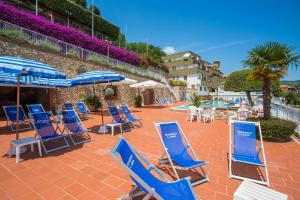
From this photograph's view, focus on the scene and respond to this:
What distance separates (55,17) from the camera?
20.8 m

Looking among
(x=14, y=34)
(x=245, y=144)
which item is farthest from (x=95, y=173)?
(x=14, y=34)

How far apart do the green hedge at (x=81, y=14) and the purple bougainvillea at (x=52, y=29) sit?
7629 millimetres

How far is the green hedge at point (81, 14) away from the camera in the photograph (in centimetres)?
1987

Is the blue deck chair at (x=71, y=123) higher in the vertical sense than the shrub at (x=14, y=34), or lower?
lower

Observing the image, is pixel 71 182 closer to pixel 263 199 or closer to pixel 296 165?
pixel 263 199

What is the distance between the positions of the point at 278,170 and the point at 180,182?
2.68m

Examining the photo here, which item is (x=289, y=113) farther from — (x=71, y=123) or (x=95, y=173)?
(x=71, y=123)

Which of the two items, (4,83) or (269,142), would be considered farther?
(4,83)

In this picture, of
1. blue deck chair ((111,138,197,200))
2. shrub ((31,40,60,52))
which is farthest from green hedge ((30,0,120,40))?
blue deck chair ((111,138,197,200))

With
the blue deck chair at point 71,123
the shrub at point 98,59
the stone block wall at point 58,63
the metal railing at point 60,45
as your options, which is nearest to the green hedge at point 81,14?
the metal railing at point 60,45

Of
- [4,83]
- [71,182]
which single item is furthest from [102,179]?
[4,83]

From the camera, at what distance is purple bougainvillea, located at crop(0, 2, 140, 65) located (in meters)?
11.6

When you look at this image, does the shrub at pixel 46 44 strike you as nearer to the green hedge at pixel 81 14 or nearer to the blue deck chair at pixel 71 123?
the blue deck chair at pixel 71 123

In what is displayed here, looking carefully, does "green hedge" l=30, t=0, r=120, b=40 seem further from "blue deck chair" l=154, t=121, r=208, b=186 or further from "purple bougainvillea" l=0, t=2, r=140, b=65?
"blue deck chair" l=154, t=121, r=208, b=186
